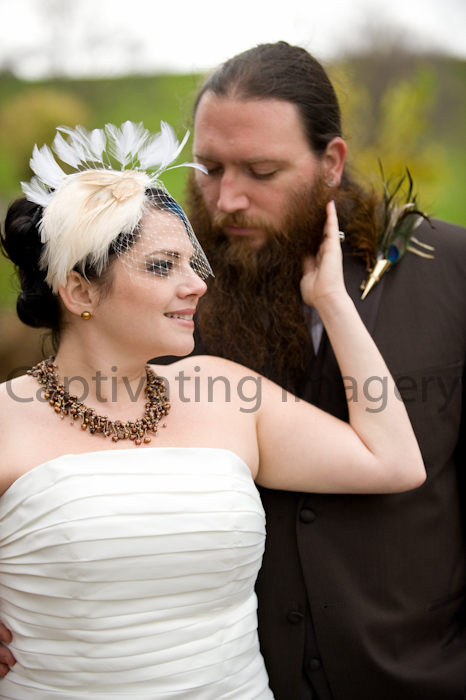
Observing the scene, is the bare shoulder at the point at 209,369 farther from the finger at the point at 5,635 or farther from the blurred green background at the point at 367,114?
the blurred green background at the point at 367,114

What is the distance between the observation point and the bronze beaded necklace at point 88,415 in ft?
6.30

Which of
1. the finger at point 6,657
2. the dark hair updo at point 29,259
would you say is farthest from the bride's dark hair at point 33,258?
the finger at point 6,657

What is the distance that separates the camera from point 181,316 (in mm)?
1960

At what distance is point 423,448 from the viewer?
7.63 ft

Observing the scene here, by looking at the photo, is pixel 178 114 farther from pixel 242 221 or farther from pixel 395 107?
pixel 242 221

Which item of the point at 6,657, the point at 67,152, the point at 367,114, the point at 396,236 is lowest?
the point at 6,657

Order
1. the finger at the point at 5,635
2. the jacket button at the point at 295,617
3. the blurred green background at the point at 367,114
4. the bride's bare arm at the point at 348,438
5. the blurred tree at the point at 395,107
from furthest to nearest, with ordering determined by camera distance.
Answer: the blurred tree at the point at 395,107 → the blurred green background at the point at 367,114 → the jacket button at the point at 295,617 → the bride's bare arm at the point at 348,438 → the finger at the point at 5,635

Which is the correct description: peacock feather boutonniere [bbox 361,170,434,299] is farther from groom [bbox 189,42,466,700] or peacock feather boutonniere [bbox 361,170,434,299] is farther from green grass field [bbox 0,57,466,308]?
green grass field [bbox 0,57,466,308]

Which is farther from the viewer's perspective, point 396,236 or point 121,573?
point 396,236

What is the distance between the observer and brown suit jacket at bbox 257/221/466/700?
2.17m

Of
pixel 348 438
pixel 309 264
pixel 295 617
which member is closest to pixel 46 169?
pixel 309 264

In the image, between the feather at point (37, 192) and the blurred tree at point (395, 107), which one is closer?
the feather at point (37, 192)

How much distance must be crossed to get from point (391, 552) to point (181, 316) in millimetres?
1214

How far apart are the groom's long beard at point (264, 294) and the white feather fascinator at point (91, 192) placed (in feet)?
1.99
